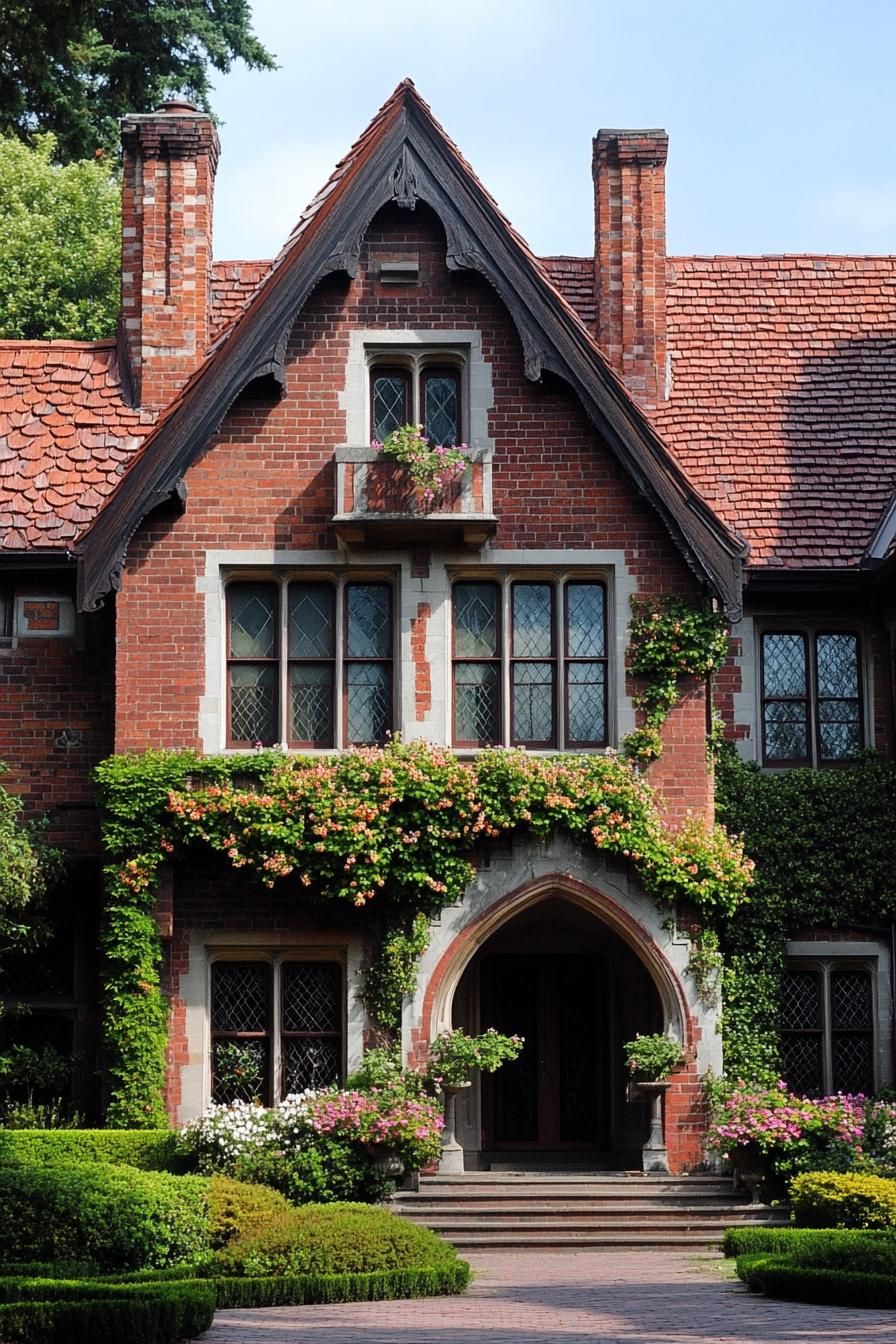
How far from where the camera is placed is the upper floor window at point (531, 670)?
2173 centimetres

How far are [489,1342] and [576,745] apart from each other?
33.9 ft

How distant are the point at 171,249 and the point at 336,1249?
41.9 ft

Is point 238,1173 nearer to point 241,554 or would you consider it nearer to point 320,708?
point 320,708

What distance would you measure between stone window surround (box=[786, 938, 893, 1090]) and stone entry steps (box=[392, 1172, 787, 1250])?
2972 millimetres

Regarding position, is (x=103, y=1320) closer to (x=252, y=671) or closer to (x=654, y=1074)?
(x=654, y=1074)

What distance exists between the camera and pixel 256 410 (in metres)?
22.0

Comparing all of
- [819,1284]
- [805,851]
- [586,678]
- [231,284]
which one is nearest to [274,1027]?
[586,678]

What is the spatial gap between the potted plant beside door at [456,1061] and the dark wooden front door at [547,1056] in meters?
2.57

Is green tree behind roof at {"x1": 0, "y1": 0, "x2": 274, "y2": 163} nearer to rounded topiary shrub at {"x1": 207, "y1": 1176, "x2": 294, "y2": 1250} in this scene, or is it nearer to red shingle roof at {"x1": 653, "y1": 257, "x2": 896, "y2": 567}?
red shingle roof at {"x1": 653, "y1": 257, "x2": 896, "y2": 567}

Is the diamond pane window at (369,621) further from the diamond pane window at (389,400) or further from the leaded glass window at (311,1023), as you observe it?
the leaded glass window at (311,1023)

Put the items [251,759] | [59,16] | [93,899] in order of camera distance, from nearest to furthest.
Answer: [59,16], [251,759], [93,899]

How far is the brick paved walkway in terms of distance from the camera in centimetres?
1223

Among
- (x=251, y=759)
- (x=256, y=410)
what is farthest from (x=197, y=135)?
(x=251, y=759)

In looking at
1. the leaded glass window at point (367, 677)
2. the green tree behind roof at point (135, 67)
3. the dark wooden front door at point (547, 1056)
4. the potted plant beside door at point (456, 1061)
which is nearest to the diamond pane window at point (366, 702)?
the leaded glass window at point (367, 677)
